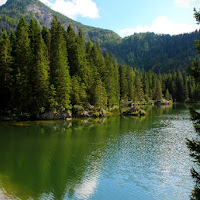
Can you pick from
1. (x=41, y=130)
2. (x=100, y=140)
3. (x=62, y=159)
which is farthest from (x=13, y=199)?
(x=41, y=130)

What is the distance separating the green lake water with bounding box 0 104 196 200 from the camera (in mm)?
18125

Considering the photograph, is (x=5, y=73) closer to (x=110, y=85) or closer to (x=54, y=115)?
(x=54, y=115)

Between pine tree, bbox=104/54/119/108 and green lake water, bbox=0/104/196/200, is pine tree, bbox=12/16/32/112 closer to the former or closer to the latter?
green lake water, bbox=0/104/196/200

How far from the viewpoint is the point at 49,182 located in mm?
20000

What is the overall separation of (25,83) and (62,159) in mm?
33099

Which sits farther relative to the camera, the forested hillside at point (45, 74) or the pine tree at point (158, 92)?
the pine tree at point (158, 92)

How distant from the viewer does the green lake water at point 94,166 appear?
1812cm

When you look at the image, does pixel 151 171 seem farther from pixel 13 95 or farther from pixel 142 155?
pixel 13 95

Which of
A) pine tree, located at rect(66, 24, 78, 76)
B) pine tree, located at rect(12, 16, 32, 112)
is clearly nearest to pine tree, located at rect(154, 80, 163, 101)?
pine tree, located at rect(66, 24, 78, 76)

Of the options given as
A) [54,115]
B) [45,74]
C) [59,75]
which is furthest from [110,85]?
[54,115]

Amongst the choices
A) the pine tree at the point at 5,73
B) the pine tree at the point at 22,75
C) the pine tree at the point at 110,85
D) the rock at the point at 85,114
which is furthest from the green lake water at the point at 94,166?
the pine tree at the point at 110,85

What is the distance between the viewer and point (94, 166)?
2377 cm

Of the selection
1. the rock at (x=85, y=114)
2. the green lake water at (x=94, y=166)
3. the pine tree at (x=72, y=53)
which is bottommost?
the green lake water at (x=94, y=166)

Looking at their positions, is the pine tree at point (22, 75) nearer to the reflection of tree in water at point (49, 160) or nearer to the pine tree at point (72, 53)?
the reflection of tree in water at point (49, 160)
